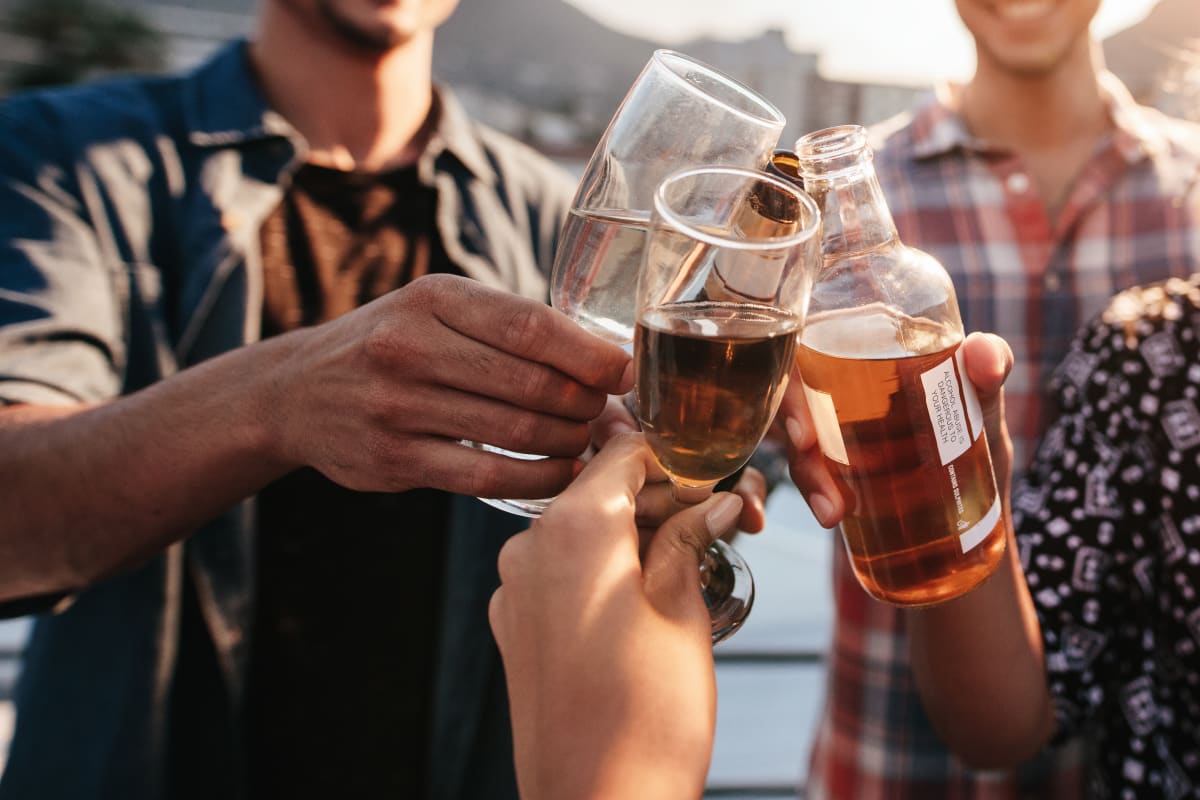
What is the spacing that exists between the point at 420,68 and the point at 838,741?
177 centimetres

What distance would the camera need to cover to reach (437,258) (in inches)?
71.4

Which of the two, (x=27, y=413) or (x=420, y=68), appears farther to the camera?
(x=420, y=68)

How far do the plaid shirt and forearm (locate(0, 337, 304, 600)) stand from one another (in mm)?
1358

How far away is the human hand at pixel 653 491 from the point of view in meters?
0.93

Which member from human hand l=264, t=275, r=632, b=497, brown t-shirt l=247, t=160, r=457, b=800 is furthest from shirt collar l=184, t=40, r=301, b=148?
human hand l=264, t=275, r=632, b=497

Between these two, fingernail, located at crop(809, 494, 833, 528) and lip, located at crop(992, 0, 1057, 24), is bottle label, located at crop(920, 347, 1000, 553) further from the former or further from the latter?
lip, located at crop(992, 0, 1057, 24)

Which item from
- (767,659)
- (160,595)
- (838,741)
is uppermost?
(160,595)

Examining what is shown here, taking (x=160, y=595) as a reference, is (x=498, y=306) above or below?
above

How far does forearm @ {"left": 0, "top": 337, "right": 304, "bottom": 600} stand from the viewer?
1.08 m

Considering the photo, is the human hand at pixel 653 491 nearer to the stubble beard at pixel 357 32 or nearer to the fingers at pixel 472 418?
the fingers at pixel 472 418

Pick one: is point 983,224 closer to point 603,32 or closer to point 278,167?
point 278,167

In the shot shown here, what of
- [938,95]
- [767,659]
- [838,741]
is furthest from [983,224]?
[767,659]

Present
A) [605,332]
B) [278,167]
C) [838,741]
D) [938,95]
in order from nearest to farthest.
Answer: [605,332], [278,167], [838,741], [938,95]

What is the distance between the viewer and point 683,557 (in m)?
0.77
